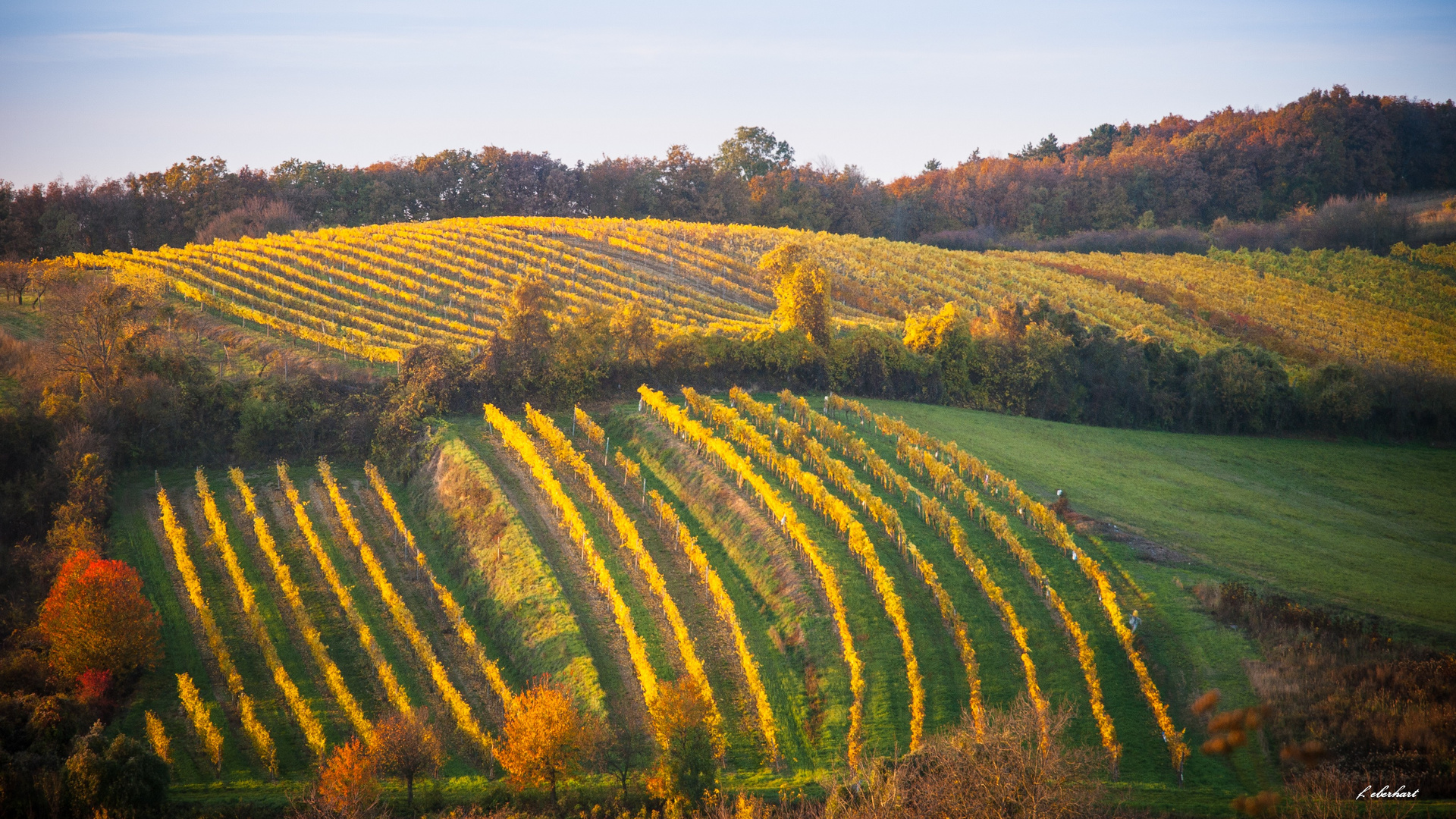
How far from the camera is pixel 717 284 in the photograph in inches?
3231

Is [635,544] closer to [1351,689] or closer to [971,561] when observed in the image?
[971,561]

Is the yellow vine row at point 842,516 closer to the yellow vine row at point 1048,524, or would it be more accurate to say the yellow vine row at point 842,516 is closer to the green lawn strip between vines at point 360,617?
the yellow vine row at point 1048,524

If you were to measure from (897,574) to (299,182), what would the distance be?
3617 inches

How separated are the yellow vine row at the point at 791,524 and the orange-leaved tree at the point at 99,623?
2393 centimetres

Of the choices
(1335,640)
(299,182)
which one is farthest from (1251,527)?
(299,182)

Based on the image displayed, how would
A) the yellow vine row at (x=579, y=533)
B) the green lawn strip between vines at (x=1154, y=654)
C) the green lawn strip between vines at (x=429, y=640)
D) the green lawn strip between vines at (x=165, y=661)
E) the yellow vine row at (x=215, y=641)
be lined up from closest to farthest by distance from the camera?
the green lawn strip between vines at (x=1154, y=654) < the yellow vine row at (x=215, y=641) < the green lawn strip between vines at (x=165, y=661) < the green lawn strip between vines at (x=429, y=640) < the yellow vine row at (x=579, y=533)

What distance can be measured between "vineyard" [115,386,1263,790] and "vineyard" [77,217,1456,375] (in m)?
16.0

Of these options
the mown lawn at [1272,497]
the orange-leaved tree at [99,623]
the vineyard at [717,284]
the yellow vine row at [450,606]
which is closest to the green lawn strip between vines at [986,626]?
the mown lawn at [1272,497]

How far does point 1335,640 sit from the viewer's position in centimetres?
3131

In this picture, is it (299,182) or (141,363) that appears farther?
(299,182)

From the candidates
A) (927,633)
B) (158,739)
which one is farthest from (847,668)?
(158,739)

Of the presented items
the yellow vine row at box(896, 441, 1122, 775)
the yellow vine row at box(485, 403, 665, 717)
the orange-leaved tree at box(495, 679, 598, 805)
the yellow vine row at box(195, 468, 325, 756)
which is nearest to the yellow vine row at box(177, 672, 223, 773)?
the yellow vine row at box(195, 468, 325, 756)

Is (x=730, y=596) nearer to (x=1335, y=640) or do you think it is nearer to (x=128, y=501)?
(x=1335, y=640)

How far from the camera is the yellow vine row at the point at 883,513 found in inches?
1194
